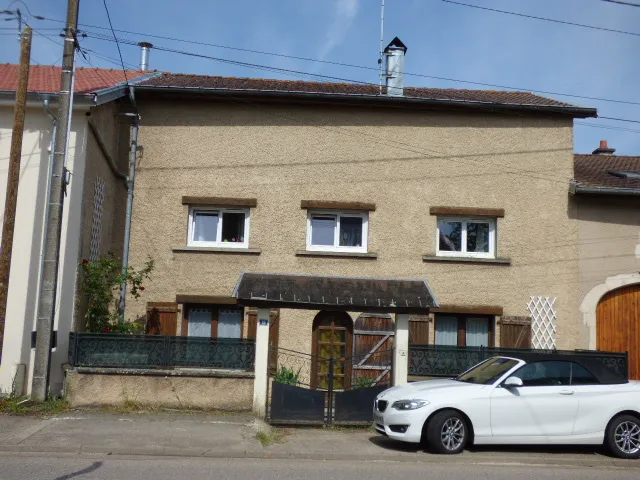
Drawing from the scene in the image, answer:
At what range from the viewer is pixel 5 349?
39.9 feet

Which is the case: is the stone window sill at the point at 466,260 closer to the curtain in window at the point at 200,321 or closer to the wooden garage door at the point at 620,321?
the wooden garage door at the point at 620,321

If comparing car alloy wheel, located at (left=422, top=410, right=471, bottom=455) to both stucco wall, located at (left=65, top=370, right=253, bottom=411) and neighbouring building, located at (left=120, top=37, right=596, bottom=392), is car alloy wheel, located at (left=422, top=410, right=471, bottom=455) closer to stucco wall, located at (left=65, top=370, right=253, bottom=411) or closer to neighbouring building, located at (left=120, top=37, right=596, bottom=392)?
stucco wall, located at (left=65, top=370, right=253, bottom=411)

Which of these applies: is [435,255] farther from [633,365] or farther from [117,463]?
[117,463]

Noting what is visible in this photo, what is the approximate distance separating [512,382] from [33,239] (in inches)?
344

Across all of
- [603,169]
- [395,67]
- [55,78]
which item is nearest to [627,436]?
[603,169]

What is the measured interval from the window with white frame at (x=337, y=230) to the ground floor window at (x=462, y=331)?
8.16ft

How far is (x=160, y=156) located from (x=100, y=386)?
19.0 ft

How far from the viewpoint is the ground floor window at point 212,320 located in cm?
1519

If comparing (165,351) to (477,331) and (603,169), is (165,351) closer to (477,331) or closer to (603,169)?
(477,331)

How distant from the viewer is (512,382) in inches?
373

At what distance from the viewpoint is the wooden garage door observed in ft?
49.7

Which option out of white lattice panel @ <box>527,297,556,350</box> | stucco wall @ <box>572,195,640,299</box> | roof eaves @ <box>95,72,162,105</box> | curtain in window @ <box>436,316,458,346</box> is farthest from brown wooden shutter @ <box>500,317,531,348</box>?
roof eaves @ <box>95,72,162,105</box>

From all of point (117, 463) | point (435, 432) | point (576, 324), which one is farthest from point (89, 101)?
point (576, 324)

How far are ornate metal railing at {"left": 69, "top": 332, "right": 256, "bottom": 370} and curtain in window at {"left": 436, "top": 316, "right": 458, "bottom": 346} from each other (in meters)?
5.10
